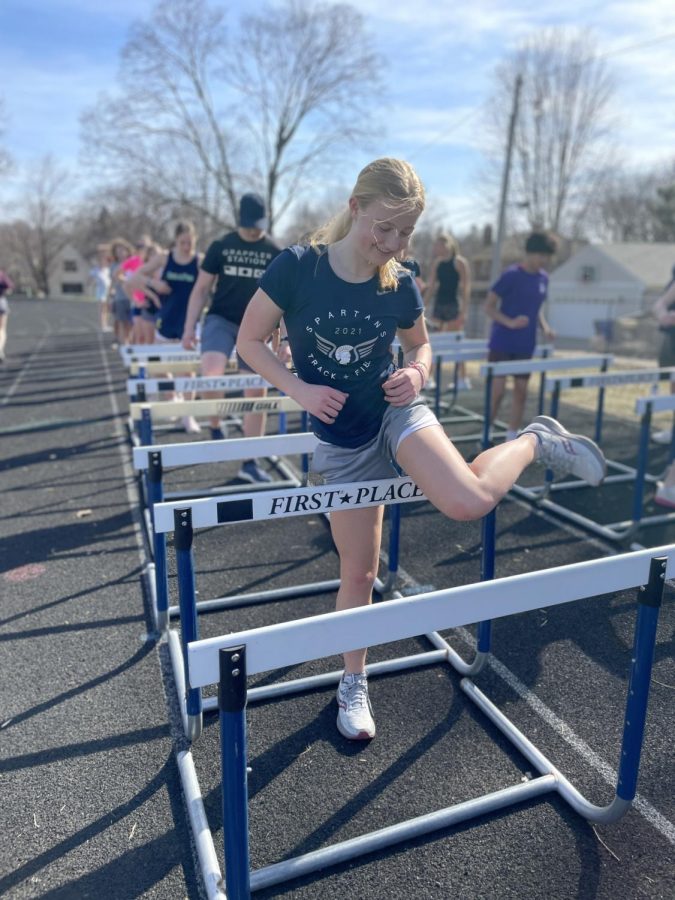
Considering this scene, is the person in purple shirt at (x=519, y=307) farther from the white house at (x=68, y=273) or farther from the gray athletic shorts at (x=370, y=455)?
the white house at (x=68, y=273)

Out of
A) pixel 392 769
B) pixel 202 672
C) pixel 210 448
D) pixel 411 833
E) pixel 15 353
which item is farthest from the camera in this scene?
pixel 15 353

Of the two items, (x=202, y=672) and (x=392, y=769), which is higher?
(x=202, y=672)

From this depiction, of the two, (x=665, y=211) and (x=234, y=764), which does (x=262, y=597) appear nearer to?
(x=234, y=764)

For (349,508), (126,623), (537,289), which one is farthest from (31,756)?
(537,289)

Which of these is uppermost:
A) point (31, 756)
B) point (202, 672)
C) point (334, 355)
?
point (334, 355)

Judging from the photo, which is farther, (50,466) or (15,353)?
(15,353)

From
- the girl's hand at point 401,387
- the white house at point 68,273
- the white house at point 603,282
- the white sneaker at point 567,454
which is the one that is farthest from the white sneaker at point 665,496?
the white house at point 68,273

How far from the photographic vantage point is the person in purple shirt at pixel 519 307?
20.7 feet

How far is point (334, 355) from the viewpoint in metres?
2.41

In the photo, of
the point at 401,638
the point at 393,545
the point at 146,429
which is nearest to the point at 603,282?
the point at 146,429

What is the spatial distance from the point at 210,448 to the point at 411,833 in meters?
1.83

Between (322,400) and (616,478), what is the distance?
469 cm

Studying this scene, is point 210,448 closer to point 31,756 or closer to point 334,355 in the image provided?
point 334,355

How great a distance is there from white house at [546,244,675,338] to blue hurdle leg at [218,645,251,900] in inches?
1605
